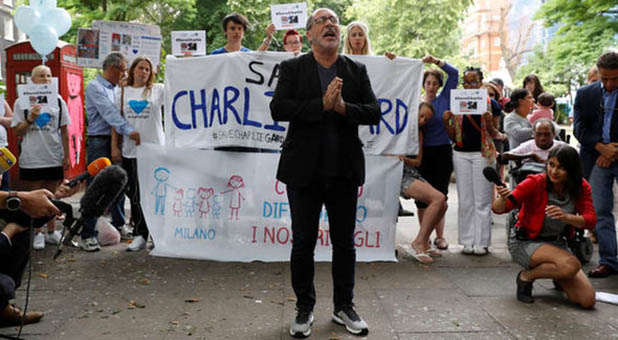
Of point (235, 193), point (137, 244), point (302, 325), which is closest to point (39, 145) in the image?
point (137, 244)

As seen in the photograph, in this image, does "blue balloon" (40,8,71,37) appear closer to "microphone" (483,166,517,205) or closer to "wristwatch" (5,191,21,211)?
"wristwatch" (5,191,21,211)

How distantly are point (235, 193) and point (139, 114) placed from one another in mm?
1348

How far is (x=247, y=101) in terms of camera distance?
5.92 meters

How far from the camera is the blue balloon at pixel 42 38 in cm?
876

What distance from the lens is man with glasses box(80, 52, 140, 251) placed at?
6.23 meters

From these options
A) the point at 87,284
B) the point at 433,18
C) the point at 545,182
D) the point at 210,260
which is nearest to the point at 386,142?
the point at 545,182

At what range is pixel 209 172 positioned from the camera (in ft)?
19.6

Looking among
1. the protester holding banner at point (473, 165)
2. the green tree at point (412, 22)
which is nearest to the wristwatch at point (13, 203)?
the protester holding banner at point (473, 165)

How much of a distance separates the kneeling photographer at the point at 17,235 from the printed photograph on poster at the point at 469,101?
352 centimetres

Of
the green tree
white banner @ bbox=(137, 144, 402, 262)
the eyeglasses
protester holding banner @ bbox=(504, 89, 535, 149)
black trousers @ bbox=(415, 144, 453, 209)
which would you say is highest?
the green tree

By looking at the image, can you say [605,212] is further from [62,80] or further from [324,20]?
[62,80]

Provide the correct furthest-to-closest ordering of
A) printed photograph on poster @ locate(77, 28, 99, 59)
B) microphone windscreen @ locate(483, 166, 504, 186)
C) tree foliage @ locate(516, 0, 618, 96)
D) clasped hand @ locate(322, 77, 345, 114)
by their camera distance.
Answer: tree foliage @ locate(516, 0, 618, 96) → printed photograph on poster @ locate(77, 28, 99, 59) → microphone windscreen @ locate(483, 166, 504, 186) → clasped hand @ locate(322, 77, 345, 114)

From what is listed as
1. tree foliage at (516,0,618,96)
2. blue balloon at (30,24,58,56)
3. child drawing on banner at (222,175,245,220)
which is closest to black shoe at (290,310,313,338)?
child drawing on banner at (222,175,245,220)

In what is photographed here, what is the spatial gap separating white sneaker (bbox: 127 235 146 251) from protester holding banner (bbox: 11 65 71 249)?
76 cm
